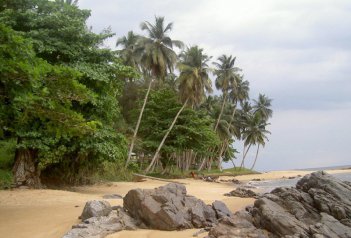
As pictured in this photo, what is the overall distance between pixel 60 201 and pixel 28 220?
345 centimetres

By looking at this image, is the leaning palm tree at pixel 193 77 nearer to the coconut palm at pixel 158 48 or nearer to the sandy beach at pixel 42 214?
the coconut palm at pixel 158 48

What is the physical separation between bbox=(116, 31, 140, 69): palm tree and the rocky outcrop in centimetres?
2712

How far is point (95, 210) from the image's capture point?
10.1 m

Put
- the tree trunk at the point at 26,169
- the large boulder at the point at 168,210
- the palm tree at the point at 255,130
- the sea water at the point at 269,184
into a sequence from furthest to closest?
1. the palm tree at the point at 255,130
2. the sea water at the point at 269,184
3. the tree trunk at the point at 26,169
4. the large boulder at the point at 168,210

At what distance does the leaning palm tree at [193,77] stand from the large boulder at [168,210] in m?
26.7

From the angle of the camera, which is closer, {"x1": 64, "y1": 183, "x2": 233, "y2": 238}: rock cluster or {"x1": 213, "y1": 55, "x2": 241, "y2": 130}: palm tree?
{"x1": 64, "y1": 183, "x2": 233, "y2": 238}: rock cluster

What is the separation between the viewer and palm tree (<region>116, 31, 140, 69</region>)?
37916 mm

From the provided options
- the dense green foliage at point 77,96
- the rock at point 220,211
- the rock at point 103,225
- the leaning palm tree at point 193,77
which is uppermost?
the leaning palm tree at point 193,77

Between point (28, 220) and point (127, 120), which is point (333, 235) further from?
point (127, 120)

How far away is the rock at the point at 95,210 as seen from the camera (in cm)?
1007

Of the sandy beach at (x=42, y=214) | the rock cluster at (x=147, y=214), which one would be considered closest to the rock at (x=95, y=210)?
the rock cluster at (x=147, y=214)

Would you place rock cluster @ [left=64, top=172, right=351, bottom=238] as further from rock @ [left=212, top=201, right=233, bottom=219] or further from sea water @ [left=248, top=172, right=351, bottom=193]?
sea water @ [left=248, top=172, right=351, bottom=193]

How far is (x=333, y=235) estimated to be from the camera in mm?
9539

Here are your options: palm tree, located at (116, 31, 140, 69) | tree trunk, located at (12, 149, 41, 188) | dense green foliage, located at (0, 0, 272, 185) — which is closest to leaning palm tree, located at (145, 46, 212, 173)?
dense green foliage, located at (0, 0, 272, 185)
